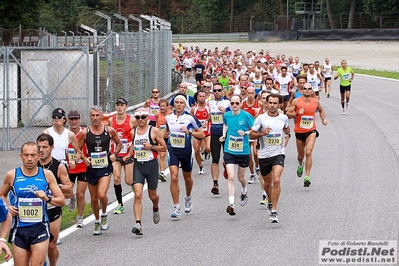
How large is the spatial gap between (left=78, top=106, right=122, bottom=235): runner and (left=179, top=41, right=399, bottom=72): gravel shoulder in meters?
42.2

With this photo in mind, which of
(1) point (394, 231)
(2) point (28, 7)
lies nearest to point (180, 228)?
(1) point (394, 231)

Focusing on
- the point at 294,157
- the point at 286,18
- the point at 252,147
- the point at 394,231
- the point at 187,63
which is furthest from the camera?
the point at 286,18

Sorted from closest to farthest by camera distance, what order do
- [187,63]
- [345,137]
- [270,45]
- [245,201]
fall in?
[245,201]
[345,137]
[187,63]
[270,45]

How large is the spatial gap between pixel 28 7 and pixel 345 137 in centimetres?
2080

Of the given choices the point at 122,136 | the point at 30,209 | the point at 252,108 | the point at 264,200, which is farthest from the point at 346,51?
the point at 30,209

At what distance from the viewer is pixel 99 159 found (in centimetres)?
1193

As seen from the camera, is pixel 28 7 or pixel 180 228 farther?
pixel 28 7

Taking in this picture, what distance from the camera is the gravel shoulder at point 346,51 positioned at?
57.0 metres

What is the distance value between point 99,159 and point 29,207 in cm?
356

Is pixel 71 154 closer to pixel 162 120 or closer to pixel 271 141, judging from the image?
pixel 271 141

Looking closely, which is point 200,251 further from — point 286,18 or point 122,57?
point 286,18

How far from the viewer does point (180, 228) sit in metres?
12.2

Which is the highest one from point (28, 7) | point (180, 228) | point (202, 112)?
point (28, 7)

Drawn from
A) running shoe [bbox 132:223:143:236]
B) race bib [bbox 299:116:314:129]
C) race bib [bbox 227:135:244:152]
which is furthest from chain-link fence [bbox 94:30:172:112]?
running shoe [bbox 132:223:143:236]
